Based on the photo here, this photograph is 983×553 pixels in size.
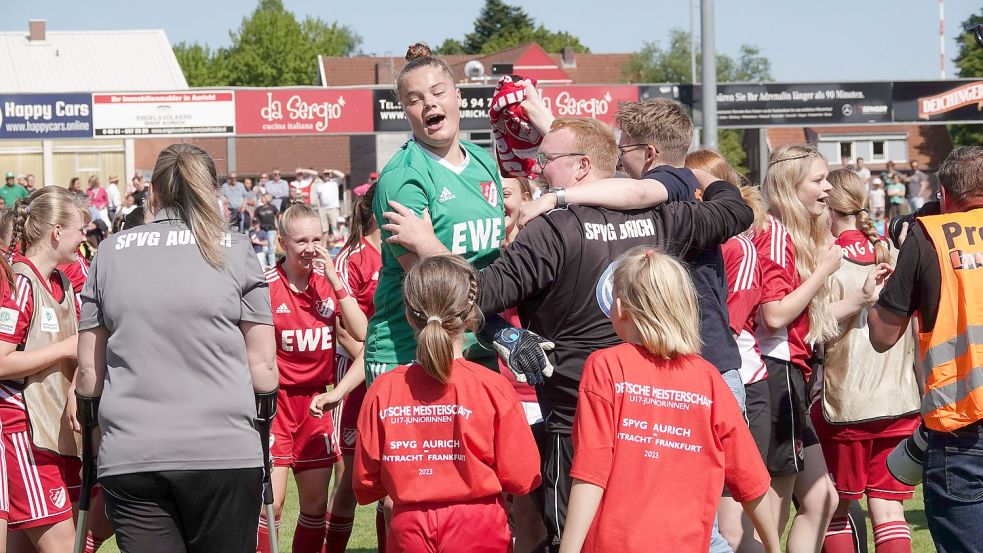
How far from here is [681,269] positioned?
3.49 m

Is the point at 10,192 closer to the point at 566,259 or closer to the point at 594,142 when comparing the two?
the point at 594,142

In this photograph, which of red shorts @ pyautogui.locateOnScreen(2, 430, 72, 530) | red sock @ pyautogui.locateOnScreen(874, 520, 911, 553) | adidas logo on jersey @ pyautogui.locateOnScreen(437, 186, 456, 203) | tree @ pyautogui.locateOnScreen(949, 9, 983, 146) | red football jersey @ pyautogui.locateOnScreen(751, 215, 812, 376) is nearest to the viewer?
adidas logo on jersey @ pyautogui.locateOnScreen(437, 186, 456, 203)

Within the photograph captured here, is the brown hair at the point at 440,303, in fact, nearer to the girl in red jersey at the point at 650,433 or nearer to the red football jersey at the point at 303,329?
the girl in red jersey at the point at 650,433

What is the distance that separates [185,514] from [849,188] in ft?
12.0

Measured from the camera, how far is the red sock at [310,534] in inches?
229

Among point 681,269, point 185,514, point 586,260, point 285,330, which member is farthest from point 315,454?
point 681,269

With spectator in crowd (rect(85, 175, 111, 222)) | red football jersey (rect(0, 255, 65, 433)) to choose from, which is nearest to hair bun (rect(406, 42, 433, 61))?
red football jersey (rect(0, 255, 65, 433))

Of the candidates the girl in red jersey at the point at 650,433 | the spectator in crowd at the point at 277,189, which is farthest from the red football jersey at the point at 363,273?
the spectator in crowd at the point at 277,189

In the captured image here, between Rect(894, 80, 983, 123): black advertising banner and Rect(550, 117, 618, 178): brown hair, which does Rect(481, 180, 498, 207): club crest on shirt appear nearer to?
Rect(550, 117, 618, 178): brown hair

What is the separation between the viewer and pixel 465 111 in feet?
78.7

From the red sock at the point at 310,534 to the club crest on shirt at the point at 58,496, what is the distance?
1.26 metres

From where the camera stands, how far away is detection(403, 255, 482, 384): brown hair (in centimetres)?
363

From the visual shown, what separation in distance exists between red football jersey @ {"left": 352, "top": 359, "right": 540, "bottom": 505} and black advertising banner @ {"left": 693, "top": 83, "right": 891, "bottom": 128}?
22.1 metres

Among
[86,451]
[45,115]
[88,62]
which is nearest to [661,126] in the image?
[86,451]
